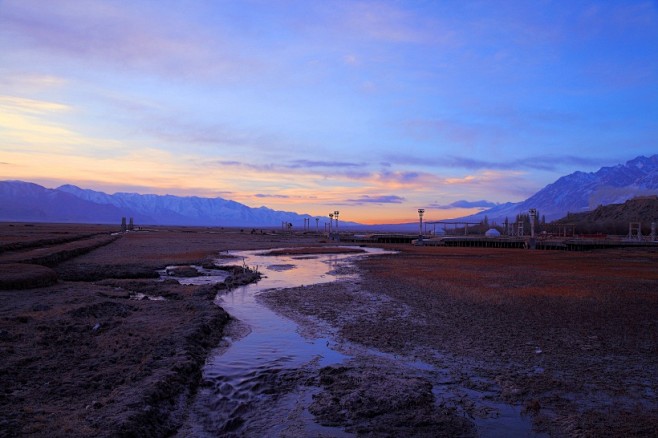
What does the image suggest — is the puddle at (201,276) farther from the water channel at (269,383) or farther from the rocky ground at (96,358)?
the water channel at (269,383)

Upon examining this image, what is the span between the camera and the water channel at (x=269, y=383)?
22.8 feet

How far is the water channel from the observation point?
696 centimetres

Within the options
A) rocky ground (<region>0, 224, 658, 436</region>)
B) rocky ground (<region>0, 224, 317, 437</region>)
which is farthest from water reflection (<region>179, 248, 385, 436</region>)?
rocky ground (<region>0, 224, 317, 437</region>)

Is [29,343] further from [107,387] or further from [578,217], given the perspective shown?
[578,217]

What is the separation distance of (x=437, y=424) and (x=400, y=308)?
957cm

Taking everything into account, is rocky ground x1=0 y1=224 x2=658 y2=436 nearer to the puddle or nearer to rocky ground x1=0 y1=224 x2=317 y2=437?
rocky ground x1=0 y1=224 x2=317 y2=437

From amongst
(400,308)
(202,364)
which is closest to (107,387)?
(202,364)

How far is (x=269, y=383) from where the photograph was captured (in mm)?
8914

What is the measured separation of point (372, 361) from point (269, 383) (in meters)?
2.48

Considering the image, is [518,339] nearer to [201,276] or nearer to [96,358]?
[96,358]

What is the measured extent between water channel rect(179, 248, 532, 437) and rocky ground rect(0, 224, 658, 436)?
25 centimetres

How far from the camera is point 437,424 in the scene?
696cm

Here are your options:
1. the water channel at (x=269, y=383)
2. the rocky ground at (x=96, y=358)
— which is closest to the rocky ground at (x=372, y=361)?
the rocky ground at (x=96, y=358)

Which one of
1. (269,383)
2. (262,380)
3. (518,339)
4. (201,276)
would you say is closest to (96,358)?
(262,380)
